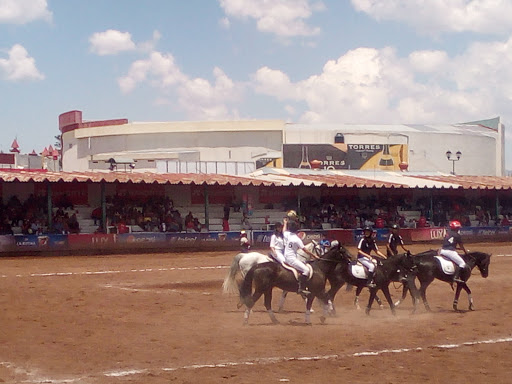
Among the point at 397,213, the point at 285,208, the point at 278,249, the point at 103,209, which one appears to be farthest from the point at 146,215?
the point at 278,249

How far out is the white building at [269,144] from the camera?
6594 centimetres

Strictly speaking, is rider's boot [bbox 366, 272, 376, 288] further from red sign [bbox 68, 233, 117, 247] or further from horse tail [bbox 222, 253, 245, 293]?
red sign [bbox 68, 233, 117, 247]

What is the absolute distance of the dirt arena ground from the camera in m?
9.38

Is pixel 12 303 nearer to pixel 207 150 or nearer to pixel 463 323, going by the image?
pixel 463 323

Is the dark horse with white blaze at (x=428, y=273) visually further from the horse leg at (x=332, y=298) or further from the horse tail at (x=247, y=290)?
the horse tail at (x=247, y=290)

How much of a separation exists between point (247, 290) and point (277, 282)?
61 cm

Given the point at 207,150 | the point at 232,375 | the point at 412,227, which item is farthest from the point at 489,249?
the point at 207,150

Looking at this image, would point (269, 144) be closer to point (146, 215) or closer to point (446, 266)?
point (146, 215)

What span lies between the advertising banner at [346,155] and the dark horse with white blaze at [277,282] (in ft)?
165

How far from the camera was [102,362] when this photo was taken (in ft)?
33.1

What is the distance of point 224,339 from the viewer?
1209cm

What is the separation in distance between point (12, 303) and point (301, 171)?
3401cm

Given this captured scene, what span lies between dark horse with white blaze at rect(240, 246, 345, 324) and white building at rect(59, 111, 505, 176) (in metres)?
48.1

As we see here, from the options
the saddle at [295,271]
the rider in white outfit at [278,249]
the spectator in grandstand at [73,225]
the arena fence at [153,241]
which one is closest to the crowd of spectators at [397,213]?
the arena fence at [153,241]
